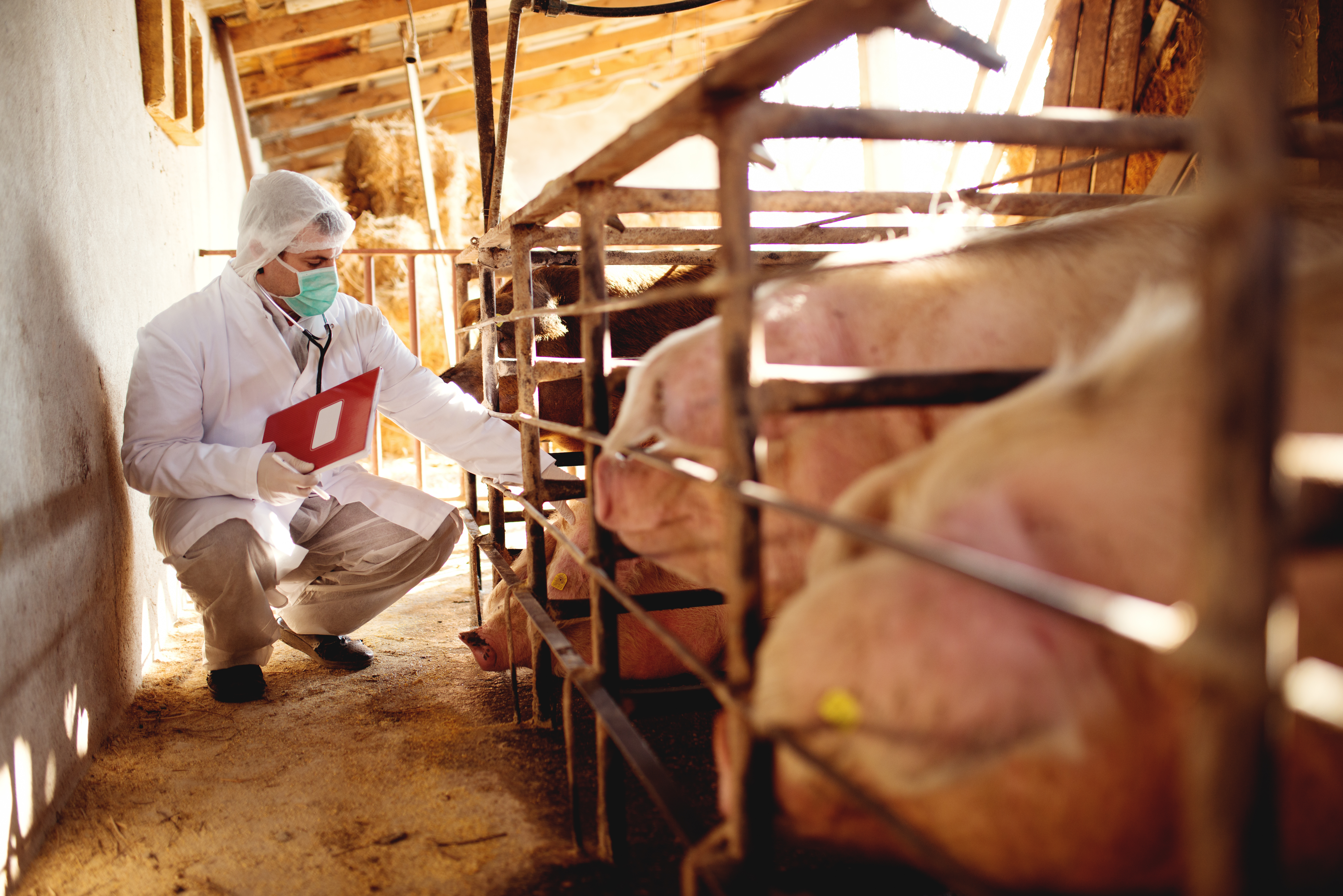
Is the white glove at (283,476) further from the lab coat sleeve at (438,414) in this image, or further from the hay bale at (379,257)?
the hay bale at (379,257)

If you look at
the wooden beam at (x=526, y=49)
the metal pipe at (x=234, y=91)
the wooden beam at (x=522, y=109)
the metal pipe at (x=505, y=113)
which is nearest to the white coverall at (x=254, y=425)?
the metal pipe at (x=505, y=113)

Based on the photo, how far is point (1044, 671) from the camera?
2.34 ft

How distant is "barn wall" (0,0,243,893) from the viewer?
1823 mm

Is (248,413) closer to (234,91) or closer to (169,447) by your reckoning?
(169,447)

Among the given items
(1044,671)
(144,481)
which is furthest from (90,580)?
(1044,671)

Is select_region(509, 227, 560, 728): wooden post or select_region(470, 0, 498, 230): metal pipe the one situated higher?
select_region(470, 0, 498, 230): metal pipe

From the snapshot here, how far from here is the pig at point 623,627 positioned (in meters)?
2.34

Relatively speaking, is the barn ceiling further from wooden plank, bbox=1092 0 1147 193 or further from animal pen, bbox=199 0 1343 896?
animal pen, bbox=199 0 1343 896

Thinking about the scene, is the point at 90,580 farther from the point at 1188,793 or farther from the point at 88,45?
the point at 1188,793

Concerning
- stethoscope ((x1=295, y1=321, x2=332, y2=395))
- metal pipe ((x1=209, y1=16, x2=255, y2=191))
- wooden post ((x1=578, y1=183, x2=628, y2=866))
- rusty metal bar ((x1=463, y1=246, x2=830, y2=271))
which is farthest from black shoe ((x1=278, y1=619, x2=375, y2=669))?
metal pipe ((x1=209, y1=16, x2=255, y2=191))

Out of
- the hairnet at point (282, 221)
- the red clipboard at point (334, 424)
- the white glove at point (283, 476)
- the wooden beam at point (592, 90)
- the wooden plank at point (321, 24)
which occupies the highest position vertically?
the wooden beam at point (592, 90)

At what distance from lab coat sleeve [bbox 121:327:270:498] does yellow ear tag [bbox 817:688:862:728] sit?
2.27m

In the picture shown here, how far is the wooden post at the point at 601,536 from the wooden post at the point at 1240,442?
117 cm

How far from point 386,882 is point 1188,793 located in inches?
61.5
